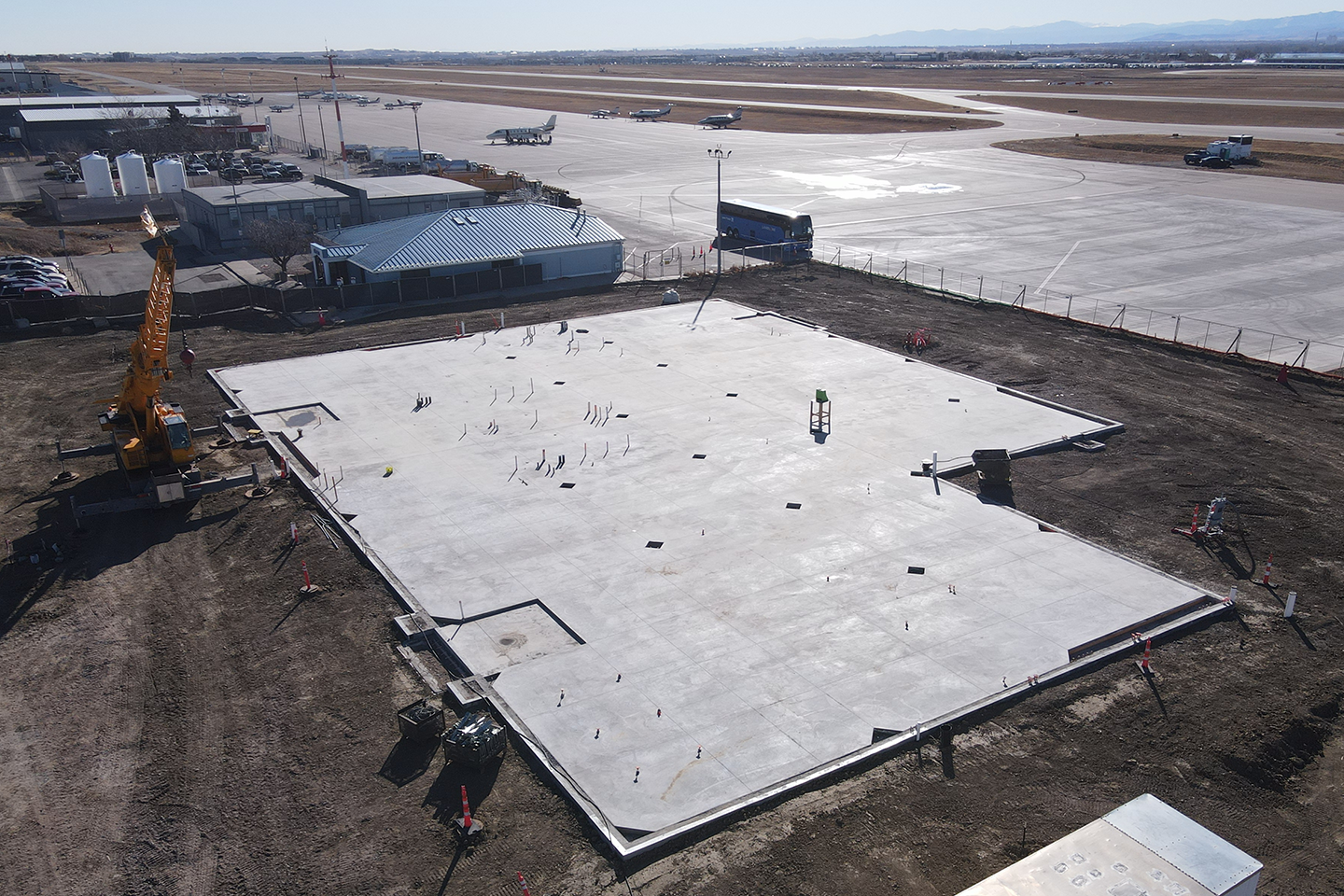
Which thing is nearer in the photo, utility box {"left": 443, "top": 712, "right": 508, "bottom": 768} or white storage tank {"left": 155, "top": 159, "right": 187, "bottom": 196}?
utility box {"left": 443, "top": 712, "right": 508, "bottom": 768}

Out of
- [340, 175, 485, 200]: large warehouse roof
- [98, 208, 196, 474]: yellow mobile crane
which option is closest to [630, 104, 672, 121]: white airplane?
[340, 175, 485, 200]: large warehouse roof

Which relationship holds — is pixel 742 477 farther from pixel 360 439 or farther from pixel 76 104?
pixel 76 104

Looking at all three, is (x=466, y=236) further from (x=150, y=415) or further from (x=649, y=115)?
(x=649, y=115)

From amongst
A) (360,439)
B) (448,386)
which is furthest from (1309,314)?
(360,439)

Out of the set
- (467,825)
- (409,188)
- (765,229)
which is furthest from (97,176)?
(467,825)

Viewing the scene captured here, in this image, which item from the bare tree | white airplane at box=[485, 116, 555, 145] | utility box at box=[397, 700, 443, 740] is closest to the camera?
utility box at box=[397, 700, 443, 740]

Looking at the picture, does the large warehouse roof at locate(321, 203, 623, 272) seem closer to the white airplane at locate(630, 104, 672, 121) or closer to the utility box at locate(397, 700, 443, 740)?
the utility box at locate(397, 700, 443, 740)
